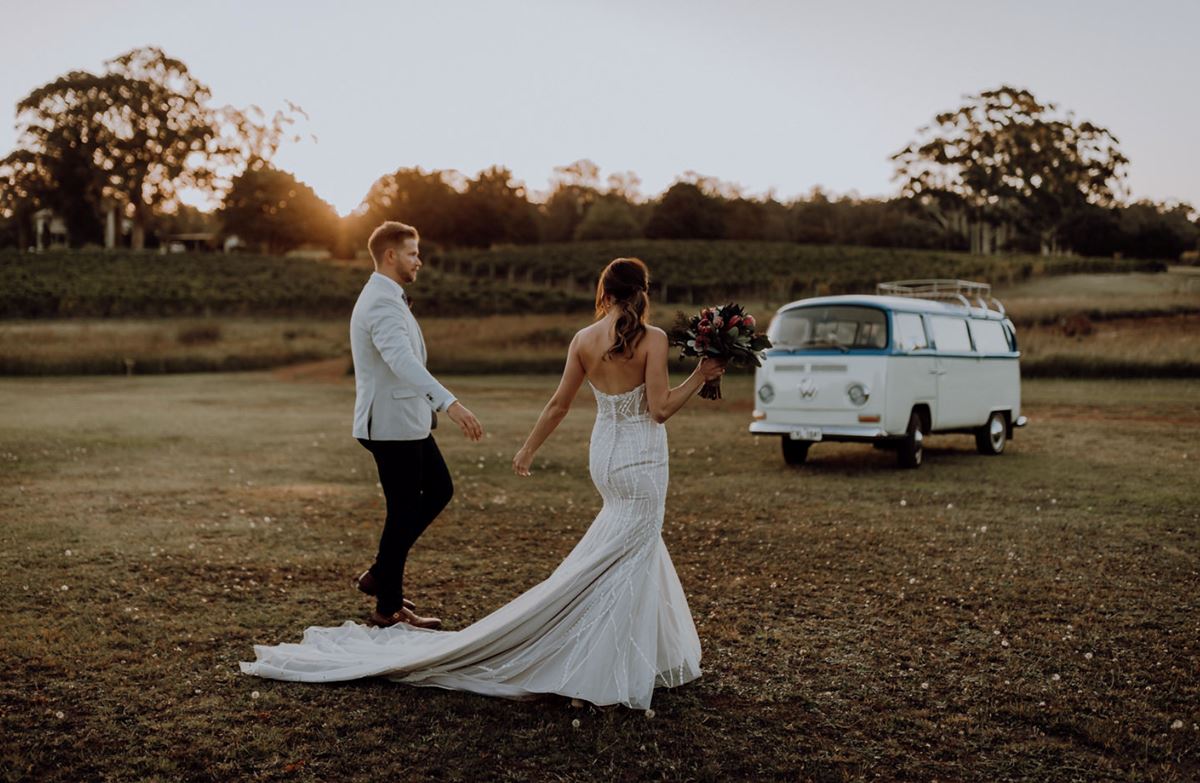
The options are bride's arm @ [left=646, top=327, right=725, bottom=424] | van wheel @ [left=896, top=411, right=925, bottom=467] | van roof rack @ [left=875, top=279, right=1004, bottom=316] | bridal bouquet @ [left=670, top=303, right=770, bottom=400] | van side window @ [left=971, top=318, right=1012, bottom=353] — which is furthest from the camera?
van roof rack @ [left=875, top=279, right=1004, bottom=316]

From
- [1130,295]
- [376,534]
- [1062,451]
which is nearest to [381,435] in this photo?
[376,534]

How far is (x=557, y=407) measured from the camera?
550 centimetres

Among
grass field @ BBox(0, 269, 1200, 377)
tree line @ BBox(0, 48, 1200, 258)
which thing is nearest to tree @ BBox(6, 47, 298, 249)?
tree line @ BBox(0, 48, 1200, 258)

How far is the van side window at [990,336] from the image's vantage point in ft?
52.3

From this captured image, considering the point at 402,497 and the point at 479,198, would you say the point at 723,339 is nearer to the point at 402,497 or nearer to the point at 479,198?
the point at 402,497

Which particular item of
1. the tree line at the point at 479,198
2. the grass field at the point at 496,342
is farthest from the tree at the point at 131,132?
the grass field at the point at 496,342

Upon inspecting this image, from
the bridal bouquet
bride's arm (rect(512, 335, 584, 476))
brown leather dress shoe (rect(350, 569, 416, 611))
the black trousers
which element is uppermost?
the bridal bouquet

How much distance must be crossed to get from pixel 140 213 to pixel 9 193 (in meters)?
10.2

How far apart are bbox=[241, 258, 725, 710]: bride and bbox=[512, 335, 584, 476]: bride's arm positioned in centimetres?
1

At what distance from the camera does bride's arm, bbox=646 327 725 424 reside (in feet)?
17.0

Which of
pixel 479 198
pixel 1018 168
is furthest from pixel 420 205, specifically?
pixel 1018 168

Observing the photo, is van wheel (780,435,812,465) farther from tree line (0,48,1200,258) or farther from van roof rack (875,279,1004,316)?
tree line (0,48,1200,258)

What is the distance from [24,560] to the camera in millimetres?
Result: 8312

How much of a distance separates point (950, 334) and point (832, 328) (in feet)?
7.42
